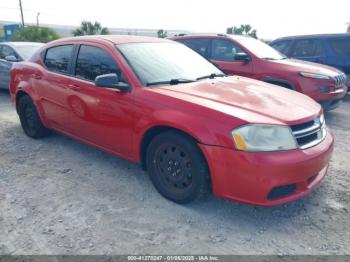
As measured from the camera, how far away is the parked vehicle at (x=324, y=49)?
8328 mm

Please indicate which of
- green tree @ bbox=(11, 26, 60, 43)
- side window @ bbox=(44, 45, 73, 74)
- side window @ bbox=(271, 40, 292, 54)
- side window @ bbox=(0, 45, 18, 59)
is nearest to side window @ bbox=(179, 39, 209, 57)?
side window @ bbox=(271, 40, 292, 54)

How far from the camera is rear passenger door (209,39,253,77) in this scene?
6601 mm

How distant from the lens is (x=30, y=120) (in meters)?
5.02

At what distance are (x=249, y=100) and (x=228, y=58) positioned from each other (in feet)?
13.1

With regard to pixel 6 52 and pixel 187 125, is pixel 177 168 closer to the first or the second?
pixel 187 125

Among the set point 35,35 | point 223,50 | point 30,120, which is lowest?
point 30,120

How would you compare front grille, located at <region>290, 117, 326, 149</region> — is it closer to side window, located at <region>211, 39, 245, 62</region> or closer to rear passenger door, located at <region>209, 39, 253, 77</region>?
rear passenger door, located at <region>209, 39, 253, 77</region>

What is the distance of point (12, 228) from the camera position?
111 inches

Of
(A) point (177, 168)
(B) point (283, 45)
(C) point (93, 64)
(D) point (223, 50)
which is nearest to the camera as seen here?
(A) point (177, 168)

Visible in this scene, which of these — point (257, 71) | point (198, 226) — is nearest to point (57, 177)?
point (198, 226)

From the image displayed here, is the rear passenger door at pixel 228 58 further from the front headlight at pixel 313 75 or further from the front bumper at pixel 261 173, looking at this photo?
the front bumper at pixel 261 173

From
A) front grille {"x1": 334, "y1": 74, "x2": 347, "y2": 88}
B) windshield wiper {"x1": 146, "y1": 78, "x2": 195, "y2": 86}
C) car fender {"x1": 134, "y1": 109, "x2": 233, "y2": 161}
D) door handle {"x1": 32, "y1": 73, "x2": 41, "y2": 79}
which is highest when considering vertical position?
windshield wiper {"x1": 146, "y1": 78, "x2": 195, "y2": 86}

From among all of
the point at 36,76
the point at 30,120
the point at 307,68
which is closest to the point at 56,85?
the point at 36,76

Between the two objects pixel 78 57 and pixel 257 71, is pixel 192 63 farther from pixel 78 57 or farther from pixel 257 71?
pixel 257 71
